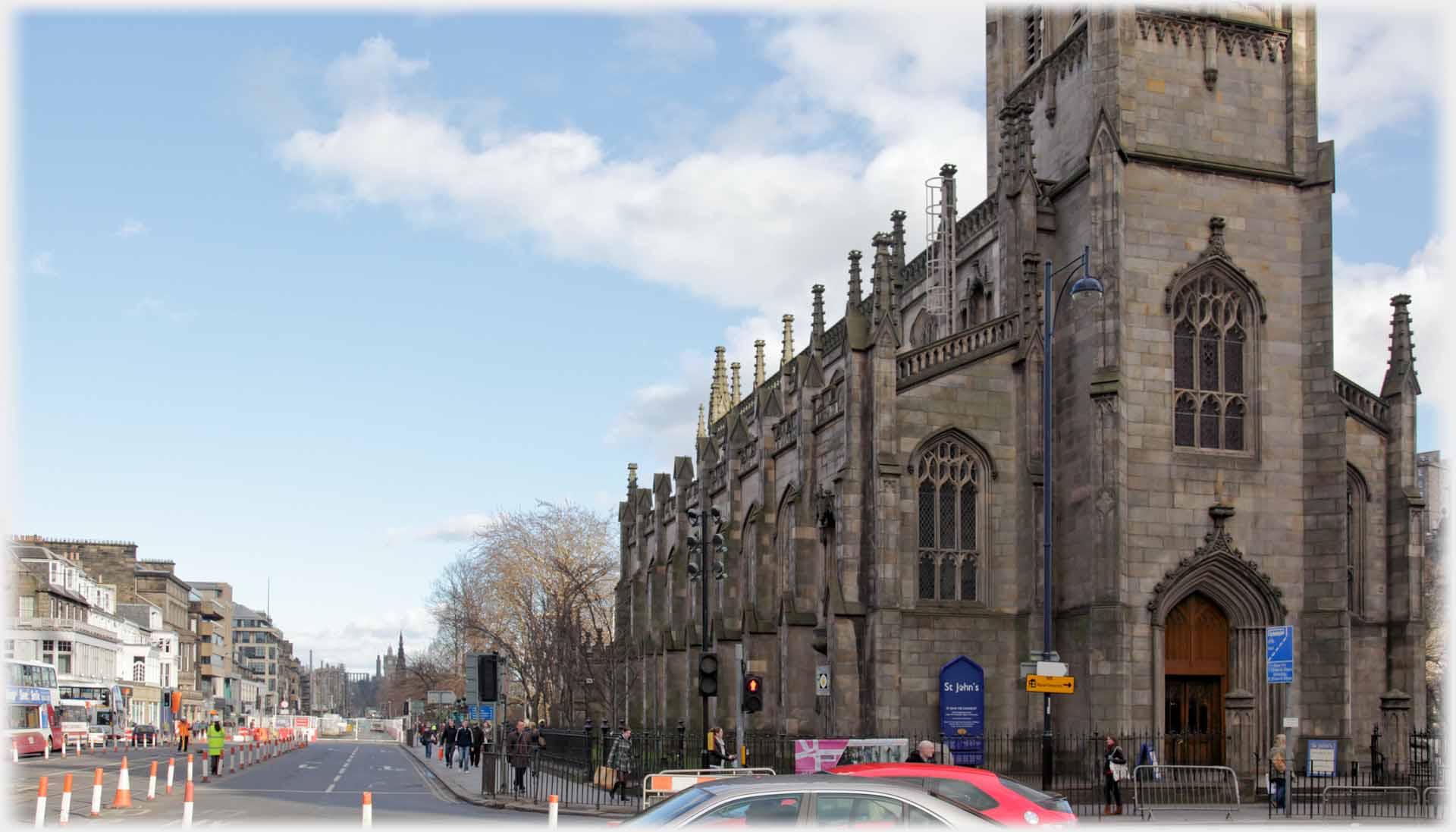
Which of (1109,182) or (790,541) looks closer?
(1109,182)

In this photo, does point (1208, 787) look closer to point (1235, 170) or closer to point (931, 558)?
point (931, 558)

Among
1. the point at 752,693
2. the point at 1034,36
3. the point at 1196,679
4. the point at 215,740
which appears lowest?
the point at 215,740

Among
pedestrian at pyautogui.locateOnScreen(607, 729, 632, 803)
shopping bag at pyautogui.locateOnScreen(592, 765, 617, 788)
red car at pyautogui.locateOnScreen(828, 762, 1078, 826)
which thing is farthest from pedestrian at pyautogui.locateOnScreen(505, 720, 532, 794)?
red car at pyautogui.locateOnScreen(828, 762, 1078, 826)

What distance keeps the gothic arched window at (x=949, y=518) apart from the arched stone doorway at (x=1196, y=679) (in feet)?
14.9

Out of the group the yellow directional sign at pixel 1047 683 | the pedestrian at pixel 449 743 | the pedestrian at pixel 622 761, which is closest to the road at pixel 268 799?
the pedestrian at pixel 622 761

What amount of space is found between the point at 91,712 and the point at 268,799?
2434 inches

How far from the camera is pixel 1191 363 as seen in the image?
34281mm

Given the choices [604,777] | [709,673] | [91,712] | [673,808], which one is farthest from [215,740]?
[91,712]

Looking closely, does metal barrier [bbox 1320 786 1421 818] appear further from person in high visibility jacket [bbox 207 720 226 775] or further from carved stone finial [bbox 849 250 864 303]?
person in high visibility jacket [bbox 207 720 226 775]

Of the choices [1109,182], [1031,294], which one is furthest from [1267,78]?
[1031,294]

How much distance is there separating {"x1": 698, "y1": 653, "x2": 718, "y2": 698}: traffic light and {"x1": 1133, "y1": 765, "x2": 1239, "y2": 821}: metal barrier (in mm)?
8351

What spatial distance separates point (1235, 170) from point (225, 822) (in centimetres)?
2514

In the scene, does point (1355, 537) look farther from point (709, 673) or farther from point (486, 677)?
point (486, 677)

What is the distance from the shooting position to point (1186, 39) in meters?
35.0
